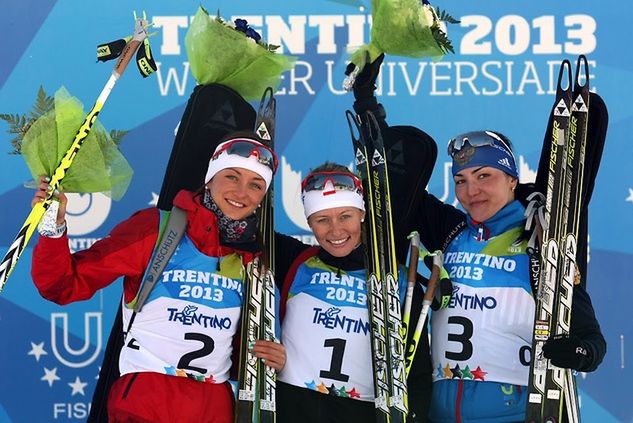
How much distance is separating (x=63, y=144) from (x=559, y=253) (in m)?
1.72

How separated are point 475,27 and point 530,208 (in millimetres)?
1403

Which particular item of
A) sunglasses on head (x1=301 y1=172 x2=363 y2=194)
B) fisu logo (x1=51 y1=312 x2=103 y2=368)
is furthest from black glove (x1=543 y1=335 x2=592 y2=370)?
fisu logo (x1=51 y1=312 x2=103 y2=368)

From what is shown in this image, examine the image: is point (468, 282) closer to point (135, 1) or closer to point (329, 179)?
point (329, 179)

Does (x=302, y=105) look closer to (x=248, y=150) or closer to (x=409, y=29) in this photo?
(x=409, y=29)

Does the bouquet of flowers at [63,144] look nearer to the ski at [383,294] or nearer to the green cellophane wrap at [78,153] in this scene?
the green cellophane wrap at [78,153]

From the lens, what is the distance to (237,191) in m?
3.30

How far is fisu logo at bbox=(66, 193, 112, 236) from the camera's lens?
14.9 feet

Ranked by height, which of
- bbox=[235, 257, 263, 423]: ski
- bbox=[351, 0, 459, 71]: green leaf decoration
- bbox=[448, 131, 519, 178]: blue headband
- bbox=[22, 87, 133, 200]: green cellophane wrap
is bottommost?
bbox=[235, 257, 263, 423]: ski

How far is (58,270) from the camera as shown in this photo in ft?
9.80

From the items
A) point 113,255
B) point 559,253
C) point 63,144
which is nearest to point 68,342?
point 113,255

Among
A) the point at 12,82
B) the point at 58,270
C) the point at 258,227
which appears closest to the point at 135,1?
the point at 12,82

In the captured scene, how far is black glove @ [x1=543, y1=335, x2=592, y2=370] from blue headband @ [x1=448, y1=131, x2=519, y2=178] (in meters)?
0.68

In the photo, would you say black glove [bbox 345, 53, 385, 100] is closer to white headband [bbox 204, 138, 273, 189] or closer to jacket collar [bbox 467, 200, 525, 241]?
white headband [bbox 204, 138, 273, 189]

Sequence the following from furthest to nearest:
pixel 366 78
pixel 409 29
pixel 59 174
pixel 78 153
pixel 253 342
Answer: pixel 366 78 < pixel 409 29 < pixel 253 342 < pixel 78 153 < pixel 59 174
